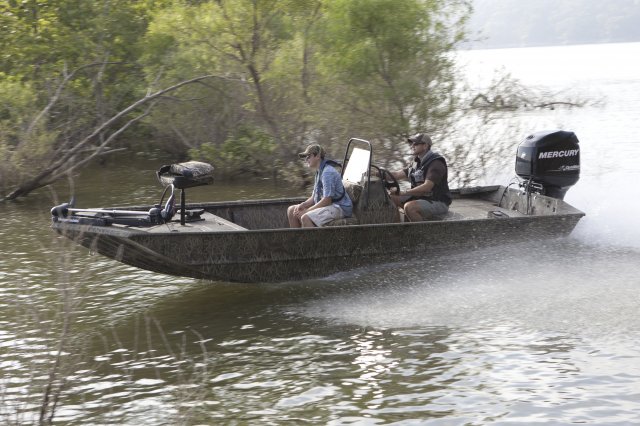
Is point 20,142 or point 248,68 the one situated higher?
point 248,68

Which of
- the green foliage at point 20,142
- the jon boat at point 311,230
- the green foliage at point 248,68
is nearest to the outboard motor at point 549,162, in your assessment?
the jon boat at point 311,230

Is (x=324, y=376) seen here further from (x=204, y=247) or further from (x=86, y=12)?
(x=86, y=12)

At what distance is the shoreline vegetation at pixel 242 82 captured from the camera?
53.7 feet

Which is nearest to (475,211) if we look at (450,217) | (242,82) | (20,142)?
(450,217)

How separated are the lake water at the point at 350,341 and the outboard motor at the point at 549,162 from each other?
3.04ft

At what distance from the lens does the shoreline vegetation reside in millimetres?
16375

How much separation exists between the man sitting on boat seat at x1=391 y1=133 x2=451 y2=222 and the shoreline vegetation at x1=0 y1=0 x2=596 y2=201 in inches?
200

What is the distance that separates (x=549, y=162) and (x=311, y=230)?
3922mm

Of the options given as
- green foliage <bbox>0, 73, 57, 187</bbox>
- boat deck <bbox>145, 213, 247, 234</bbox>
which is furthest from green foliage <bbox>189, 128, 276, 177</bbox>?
boat deck <bbox>145, 213, 247, 234</bbox>

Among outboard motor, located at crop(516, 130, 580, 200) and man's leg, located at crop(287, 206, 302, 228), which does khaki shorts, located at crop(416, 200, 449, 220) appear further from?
man's leg, located at crop(287, 206, 302, 228)

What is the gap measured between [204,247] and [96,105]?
13.0 meters

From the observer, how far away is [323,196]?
10.4 meters

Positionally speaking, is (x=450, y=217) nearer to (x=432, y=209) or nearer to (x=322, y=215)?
(x=432, y=209)

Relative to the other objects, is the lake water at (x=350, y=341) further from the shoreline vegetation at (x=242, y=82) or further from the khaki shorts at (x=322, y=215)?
the shoreline vegetation at (x=242, y=82)
